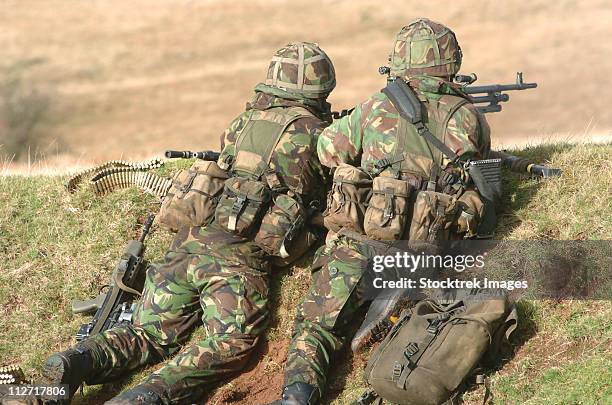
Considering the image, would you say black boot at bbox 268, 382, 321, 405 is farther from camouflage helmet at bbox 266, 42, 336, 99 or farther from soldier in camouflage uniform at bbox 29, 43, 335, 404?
camouflage helmet at bbox 266, 42, 336, 99

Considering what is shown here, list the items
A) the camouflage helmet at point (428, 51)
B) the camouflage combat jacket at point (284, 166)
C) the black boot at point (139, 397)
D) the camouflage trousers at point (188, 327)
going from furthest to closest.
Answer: the camouflage combat jacket at point (284, 166) < the camouflage helmet at point (428, 51) < the camouflage trousers at point (188, 327) < the black boot at point (139, 397)

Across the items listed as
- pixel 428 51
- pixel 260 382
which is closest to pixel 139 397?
pixel 260 382

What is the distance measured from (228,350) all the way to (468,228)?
226cm

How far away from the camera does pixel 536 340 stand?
7582mm

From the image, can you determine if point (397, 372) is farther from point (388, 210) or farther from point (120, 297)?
point (120, 297)

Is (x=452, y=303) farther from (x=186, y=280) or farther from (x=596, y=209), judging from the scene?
(x=186, y=280)

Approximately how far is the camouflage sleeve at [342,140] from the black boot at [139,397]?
2468 millimetres

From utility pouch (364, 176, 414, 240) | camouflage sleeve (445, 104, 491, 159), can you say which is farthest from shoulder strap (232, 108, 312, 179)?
camouflage sleeve (445, 104, 491, 159)

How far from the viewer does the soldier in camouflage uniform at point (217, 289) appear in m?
8.20

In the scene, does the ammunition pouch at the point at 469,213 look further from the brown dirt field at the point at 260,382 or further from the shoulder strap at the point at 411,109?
the brown dirt field at the point at 260,382

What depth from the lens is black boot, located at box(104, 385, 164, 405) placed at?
25.4 ft

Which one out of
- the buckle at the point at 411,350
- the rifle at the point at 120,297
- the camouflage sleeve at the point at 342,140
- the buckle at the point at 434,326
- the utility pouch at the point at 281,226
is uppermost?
the camouflage sleeve at the point at 342,140

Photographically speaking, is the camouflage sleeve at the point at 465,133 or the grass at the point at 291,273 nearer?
the grass at the point at 291,273

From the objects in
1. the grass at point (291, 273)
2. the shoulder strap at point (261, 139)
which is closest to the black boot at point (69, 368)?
the grass at point (291, 273)
